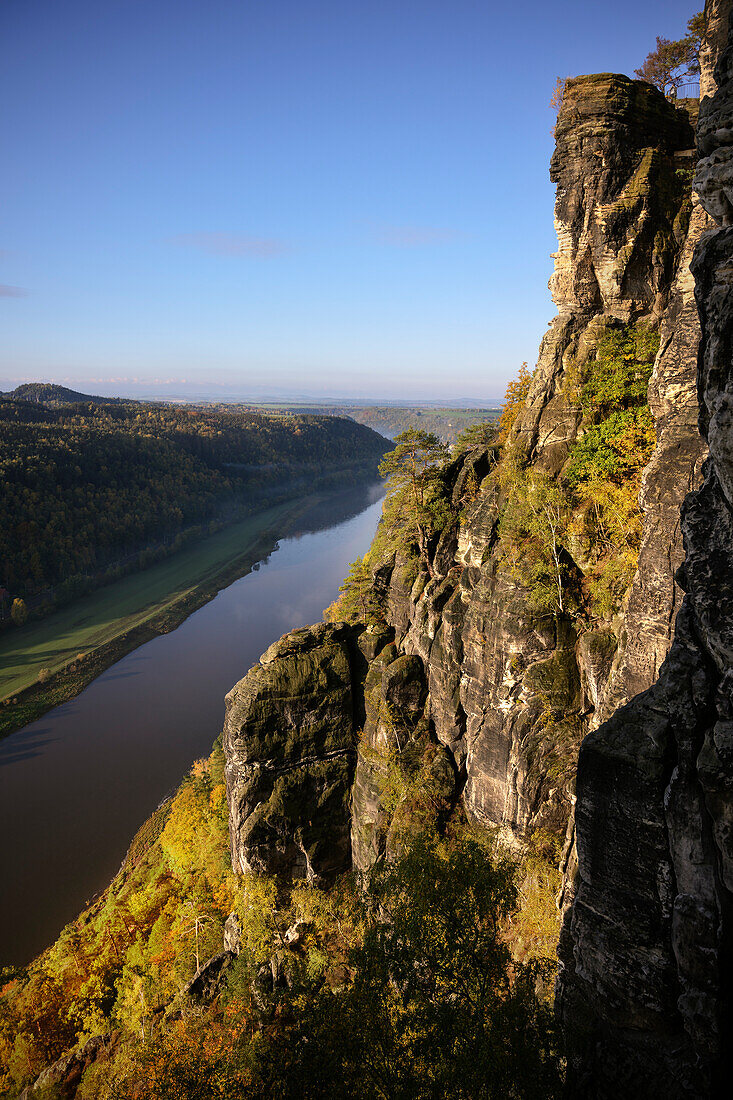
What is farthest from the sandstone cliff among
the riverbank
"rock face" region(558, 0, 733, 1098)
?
the riverbank

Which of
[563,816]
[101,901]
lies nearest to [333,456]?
[101,901]

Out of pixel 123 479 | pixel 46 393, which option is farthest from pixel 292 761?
pixel 46 393

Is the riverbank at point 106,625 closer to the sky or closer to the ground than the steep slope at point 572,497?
closer to the ground

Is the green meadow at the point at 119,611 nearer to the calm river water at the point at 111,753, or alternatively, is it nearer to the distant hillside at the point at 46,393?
the calm river water at the point at 111,753

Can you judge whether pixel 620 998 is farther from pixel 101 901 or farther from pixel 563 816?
pixel 101 901

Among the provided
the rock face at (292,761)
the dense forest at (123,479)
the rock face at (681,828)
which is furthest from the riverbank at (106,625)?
the rock face at (681,828)

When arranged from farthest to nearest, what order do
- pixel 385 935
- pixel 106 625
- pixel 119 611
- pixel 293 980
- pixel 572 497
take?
pixel 119 611, pixel 106 625, pixel 572 497, pixel 293 980, pixel 385 935

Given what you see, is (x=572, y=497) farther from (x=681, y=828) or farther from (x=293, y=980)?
(x=293, y=980)
